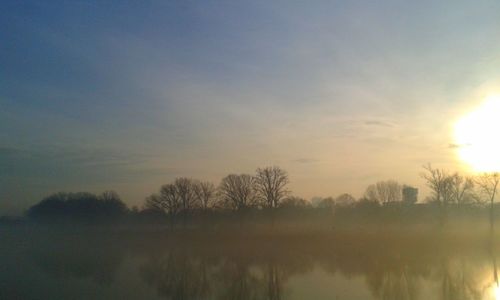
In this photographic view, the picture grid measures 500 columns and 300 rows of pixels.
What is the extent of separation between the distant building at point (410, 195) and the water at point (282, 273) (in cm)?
4510

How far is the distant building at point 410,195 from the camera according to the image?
97.3 meters

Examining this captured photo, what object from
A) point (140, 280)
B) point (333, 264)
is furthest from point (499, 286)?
point (140, 280)

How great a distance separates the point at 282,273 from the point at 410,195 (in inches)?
3063

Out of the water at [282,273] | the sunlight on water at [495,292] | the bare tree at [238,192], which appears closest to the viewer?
the sunlight on water at [495,292]

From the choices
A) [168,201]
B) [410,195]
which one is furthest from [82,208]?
[410,195]

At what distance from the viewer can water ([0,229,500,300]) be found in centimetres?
2298

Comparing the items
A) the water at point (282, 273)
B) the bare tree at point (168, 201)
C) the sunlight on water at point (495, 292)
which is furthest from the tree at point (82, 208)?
the sunlight on water at point (495, 292)

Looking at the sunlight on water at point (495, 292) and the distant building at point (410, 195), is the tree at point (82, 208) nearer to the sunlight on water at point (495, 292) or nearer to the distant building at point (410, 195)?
the distant building at point (410, 195)

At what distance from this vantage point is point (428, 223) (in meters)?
76.6

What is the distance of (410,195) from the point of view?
101125mm

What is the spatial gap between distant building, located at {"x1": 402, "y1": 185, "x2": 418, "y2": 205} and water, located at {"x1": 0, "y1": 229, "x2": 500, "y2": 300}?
1776 inches

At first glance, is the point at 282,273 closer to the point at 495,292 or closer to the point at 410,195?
the point at 495,292

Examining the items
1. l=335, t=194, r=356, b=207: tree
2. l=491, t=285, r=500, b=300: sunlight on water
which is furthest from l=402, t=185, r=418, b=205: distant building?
l=491, t=285, r=500, b=300: sunlight on water

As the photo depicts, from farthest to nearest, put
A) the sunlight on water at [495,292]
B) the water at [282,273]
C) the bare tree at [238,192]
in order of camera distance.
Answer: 1. the bare tree at [238,192]
2. the water at [282,273]
3. the sunlight on water at [495,292]
